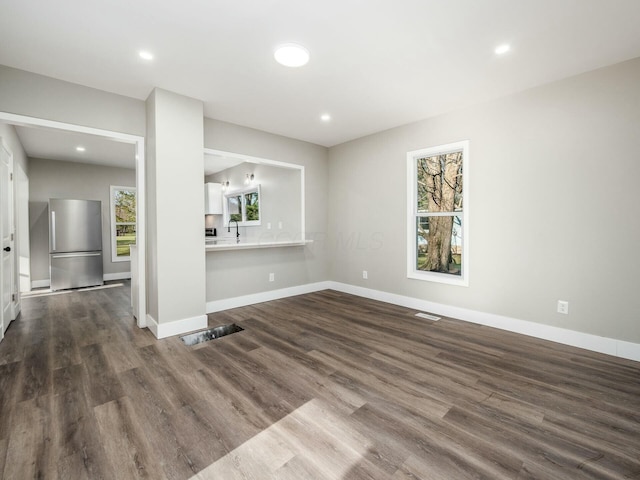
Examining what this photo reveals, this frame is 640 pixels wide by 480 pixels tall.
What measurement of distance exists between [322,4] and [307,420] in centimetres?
271

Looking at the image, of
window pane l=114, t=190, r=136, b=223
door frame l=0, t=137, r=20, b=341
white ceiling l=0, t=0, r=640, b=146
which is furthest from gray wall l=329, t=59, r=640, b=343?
window pane l=114, t=190, r=136, b=223

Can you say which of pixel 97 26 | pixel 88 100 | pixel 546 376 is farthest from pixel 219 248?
pixel 546 376

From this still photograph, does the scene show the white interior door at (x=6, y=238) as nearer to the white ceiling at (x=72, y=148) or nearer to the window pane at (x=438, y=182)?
the white ceiling at (x=72, y=148)

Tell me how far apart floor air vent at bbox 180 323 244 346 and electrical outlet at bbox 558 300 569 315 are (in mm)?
3435

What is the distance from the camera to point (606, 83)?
9.12ft

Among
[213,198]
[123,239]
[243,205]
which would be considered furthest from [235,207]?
[123,239]

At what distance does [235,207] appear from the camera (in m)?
7.37

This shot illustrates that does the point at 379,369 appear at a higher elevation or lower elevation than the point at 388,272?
lower

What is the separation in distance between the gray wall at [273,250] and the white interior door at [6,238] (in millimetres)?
2114

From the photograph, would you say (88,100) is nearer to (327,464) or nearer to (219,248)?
(219,248)

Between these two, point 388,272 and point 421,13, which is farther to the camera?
point 388,272

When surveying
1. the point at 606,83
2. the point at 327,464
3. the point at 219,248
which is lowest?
the point at 327,464

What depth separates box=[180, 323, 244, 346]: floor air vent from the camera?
3.21 m

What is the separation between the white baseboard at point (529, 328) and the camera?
274 cm
